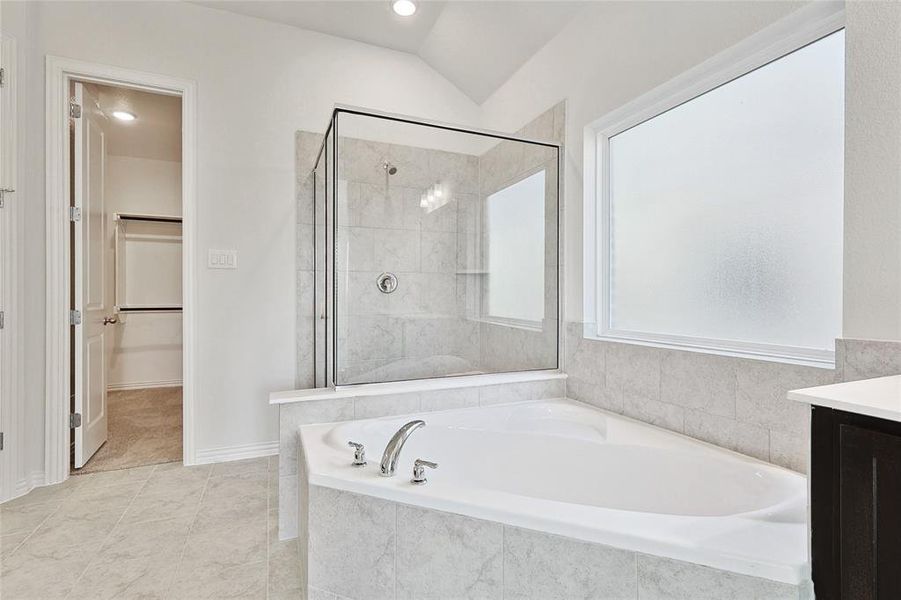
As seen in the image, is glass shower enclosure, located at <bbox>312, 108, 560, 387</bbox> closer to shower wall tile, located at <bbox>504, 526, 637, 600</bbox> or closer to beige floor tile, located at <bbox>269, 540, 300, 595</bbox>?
beige floor tile, located at <bbox>269, 540, 300, 595</bbox>

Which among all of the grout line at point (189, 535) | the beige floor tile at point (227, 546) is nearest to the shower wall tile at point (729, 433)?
the beige floor tile at point (227, 546)

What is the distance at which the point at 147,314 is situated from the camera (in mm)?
4879

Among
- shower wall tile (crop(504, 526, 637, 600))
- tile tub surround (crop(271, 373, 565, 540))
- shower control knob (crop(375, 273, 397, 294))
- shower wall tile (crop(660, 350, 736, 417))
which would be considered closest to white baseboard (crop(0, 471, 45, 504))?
tile tub surround (crop(271, 373, 565, 540))

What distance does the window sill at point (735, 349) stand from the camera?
136 centimetres

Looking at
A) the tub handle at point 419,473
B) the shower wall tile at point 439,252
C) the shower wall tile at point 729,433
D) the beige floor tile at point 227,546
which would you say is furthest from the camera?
the shower wall tile at point 439,252

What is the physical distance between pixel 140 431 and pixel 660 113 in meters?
4.00

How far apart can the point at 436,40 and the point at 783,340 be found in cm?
277

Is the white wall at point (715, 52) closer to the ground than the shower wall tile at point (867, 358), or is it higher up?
higher up

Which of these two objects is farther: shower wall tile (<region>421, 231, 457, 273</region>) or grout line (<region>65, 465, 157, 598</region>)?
shower wall tile (<region>421, 231, 457, 273</region>)

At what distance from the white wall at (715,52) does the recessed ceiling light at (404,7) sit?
0.77 metres

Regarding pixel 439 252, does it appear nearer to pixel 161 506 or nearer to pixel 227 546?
pixel 227 546

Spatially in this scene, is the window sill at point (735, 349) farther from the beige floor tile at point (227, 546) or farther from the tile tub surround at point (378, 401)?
the beige floor tile at point (227, 546)

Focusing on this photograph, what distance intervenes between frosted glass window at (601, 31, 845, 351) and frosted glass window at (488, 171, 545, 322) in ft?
1.64

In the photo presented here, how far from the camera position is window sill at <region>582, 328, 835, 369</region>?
1.36m
